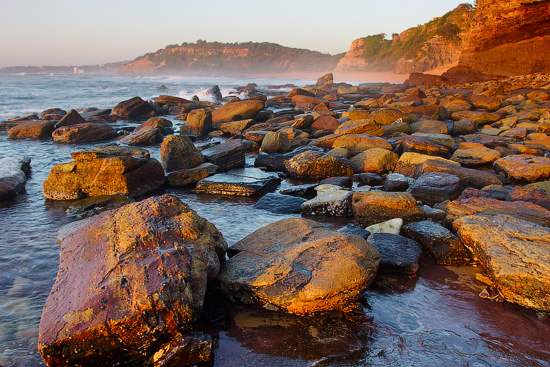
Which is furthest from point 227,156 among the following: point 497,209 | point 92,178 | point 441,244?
point 497,209

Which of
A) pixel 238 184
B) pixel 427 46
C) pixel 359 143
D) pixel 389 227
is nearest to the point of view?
pixel 389 227

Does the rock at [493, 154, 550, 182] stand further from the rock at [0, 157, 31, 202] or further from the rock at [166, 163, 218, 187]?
the rock at [0, 157, 31, 202]

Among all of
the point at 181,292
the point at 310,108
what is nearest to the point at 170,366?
the point at 181,292

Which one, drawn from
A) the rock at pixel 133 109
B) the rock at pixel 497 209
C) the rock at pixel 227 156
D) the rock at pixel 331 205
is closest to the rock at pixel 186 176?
the rock at pixel 227 156

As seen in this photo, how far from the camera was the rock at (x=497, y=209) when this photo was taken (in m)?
4.46

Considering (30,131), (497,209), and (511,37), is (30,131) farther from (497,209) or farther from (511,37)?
(511,37)

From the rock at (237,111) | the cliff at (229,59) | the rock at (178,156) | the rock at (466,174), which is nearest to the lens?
the rock at (466,174)

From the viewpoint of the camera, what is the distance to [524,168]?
653 centimetres

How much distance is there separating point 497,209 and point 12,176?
25.8 ft

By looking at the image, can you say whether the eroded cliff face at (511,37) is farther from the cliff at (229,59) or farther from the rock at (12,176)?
the cliff at (229,59)

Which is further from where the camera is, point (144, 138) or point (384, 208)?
point (144, 138)

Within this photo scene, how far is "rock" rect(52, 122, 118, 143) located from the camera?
11773 mm

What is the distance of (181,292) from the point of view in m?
2.73

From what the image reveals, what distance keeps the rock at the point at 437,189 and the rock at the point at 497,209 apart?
2.44 feet
